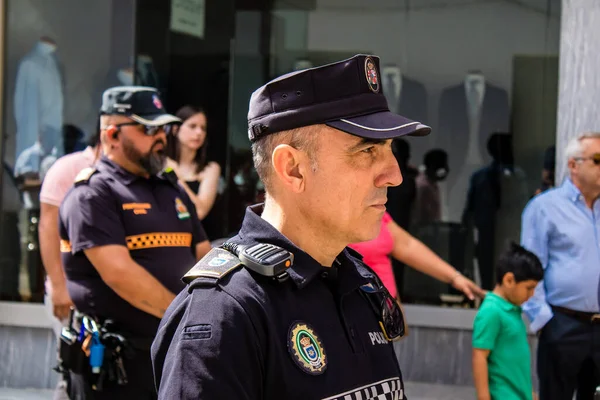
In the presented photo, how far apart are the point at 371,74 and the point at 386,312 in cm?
51

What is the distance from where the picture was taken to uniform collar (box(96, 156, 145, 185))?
4172mm

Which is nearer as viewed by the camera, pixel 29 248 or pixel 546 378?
pixel 546 378

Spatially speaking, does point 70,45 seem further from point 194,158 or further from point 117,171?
point 117,171

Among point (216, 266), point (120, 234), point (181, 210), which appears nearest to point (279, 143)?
point (216, 266)

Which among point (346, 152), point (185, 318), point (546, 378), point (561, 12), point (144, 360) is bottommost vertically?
point (546, 378)

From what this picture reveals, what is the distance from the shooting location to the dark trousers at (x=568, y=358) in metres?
5.18

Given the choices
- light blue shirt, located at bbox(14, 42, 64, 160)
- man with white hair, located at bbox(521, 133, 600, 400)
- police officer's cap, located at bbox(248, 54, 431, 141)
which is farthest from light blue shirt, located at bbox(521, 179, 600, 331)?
light blue shirt, located at bbox(14, 42, 64, 160)

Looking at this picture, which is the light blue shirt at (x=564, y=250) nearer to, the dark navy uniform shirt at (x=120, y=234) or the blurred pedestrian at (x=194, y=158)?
the dark navy uniform shirt at (x=120, y=234)

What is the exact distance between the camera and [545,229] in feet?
17.5

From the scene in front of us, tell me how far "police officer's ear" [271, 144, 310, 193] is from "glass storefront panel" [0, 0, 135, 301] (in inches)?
234

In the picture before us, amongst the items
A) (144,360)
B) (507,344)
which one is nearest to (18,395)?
(144,360)

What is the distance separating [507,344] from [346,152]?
127 inches

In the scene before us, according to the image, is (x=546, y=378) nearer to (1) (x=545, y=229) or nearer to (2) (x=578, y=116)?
(1) (x=545, y=229)

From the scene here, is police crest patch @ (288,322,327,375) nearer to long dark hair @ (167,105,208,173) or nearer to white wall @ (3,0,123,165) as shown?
long dark hair @ (167,105,208,173)
